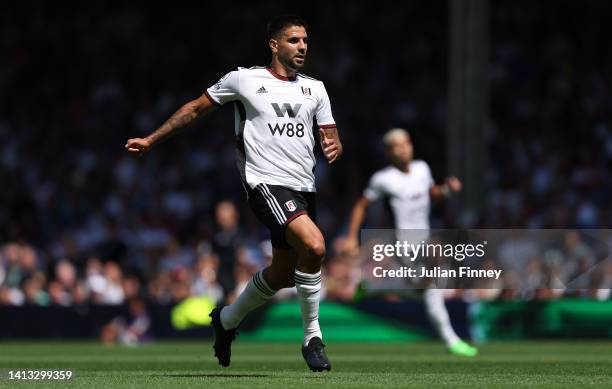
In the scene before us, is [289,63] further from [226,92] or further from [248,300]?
[248,300]

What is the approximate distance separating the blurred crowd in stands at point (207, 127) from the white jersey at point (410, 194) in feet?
13.2

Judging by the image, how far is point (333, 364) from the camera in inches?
463

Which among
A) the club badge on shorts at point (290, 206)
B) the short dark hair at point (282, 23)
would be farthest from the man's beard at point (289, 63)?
the club badge on shorts at point (290, 206)

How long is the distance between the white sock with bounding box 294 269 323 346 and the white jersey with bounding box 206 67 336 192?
0.60 meters

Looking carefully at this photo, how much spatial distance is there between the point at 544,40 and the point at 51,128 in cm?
857

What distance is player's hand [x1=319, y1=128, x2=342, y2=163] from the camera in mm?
9602

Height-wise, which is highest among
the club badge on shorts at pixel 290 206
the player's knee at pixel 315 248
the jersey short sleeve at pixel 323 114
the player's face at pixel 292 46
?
the player's face at pixel 292 46

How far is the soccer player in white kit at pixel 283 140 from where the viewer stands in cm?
949

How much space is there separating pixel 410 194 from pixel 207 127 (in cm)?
986

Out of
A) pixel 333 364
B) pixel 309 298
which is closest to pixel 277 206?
pixel 309 298

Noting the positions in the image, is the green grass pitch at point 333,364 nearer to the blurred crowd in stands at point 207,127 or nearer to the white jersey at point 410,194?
the white jersey at point 410,194

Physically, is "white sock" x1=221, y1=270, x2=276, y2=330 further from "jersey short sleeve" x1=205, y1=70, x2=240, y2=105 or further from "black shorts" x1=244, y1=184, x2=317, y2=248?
"jersey short sleeve" x1=205, y1=70, x2=240, y2=105

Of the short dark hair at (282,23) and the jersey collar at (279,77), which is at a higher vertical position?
the short dark hair at (282,23)

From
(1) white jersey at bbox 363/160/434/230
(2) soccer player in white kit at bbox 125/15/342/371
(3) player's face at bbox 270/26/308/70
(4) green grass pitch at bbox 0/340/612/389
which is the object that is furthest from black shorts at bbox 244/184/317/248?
(1) white jersey at bbox 363/160/434/230
